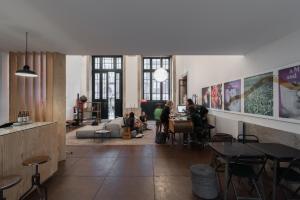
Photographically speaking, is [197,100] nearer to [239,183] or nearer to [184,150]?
[184,150]

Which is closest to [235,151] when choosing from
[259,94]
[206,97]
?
[259,94]

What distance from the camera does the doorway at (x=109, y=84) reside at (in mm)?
13875

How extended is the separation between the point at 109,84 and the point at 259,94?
1104 centimetres

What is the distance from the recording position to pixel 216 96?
6.48 m

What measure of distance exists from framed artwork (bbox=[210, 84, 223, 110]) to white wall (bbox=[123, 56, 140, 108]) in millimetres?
7428

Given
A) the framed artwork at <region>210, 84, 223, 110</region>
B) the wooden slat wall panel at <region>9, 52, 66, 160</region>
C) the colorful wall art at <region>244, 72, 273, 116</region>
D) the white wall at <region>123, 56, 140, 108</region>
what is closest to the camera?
the colorful wall art at <region>244, 72, 273, 116</region>

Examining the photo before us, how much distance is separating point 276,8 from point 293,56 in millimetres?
1204

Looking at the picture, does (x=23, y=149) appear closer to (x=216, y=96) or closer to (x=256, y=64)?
(x=256, y=64)

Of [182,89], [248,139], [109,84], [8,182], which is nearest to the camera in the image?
[8,182]

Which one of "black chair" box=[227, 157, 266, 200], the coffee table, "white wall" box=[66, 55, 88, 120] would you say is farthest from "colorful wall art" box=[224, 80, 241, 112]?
"white wall" box=[66, 55, 88, 120]

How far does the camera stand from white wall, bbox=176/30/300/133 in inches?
132

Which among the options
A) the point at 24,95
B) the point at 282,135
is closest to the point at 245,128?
the point at 282,135

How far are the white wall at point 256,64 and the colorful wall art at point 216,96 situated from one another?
0.19 meters

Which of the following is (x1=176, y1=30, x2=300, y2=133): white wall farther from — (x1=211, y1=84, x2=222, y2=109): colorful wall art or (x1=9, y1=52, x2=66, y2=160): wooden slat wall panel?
(x1=9, y1=52, x2=66, y2=160): wooden slat wall panel
